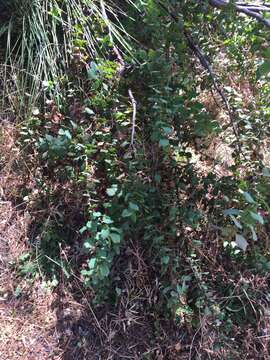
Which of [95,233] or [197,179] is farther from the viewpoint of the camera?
[197,179]

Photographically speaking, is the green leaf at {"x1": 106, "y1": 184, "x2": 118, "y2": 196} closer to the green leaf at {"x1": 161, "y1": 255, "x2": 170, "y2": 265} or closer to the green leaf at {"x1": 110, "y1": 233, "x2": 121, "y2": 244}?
the green leaf at {"x1": 110, "y1": 233, "x2": 121, "y2": 244}

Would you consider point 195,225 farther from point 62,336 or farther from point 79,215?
point 62,336

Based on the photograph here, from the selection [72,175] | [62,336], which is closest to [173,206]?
[72,175]

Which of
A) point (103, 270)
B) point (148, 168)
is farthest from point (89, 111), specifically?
point (103, 270)

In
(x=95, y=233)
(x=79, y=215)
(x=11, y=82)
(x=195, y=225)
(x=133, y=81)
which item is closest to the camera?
(x=95, y=233)

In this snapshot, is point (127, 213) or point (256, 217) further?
point (127, 213)

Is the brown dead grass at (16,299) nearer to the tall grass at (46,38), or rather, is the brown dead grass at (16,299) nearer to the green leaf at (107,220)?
the tall grass at (46,38)

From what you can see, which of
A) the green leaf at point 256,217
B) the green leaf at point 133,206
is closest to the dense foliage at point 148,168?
the green leaf at point 133,206

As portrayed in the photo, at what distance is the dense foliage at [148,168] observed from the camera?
164 cm

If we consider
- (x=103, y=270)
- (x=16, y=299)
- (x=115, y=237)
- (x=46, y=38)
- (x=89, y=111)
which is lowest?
(x=16, y=299)

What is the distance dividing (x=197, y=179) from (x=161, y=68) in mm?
479

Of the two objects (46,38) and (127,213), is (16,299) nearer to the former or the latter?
(127,213)

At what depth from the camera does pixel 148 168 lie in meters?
1.76

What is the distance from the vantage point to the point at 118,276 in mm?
1825
